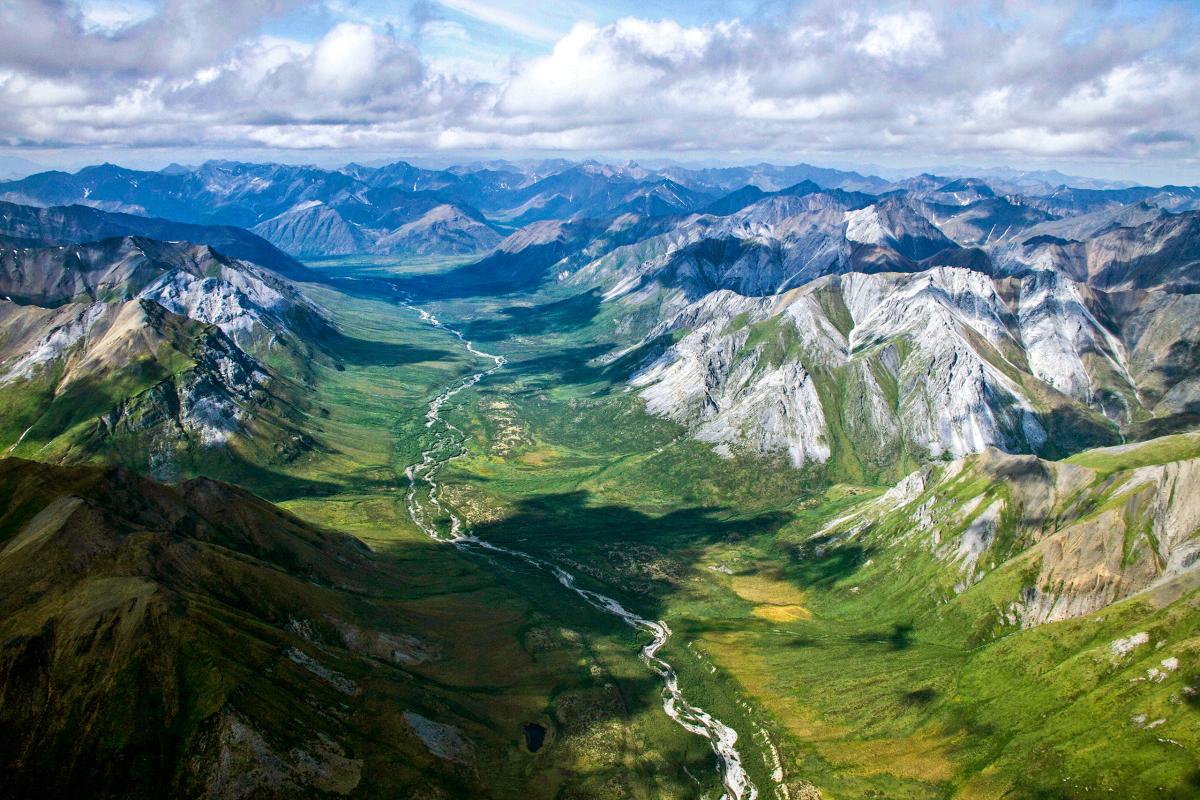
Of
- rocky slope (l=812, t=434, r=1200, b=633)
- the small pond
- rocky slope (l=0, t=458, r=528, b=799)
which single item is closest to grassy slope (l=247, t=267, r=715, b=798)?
the small pond

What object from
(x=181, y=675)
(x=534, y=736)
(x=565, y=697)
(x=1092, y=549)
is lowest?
(x=565, y=697)

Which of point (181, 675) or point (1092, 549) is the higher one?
point (181, 675)

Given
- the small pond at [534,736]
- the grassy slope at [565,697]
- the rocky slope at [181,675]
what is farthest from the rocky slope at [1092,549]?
the rocky slope at [181,675]

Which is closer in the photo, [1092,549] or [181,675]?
[181,675]

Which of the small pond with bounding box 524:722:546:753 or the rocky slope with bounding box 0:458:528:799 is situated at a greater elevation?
the rocky slope with bounding box 0:458:528:799

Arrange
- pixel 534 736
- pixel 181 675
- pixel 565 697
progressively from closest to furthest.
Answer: pixel 181 675, pixel 534 736, pixel 565 697

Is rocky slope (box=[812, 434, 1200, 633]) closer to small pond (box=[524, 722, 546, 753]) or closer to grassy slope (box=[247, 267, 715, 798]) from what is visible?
grassy slope (box=[247, 267, 715, 798])

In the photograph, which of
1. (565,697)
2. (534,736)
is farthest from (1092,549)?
(534,736)

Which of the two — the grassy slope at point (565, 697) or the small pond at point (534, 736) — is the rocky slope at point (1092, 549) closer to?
the grassy slope at point (565, 697)

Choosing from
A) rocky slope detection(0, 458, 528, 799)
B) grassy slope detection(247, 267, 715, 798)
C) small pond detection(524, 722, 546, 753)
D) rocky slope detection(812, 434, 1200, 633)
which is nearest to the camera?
rocky slope detection(0, 458, 528, 799)

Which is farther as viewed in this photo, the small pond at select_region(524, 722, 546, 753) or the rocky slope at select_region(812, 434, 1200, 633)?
the rocky slope at select_region(812, 434, 1200, 633)

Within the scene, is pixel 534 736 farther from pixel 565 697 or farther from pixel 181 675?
pixel 181 675
